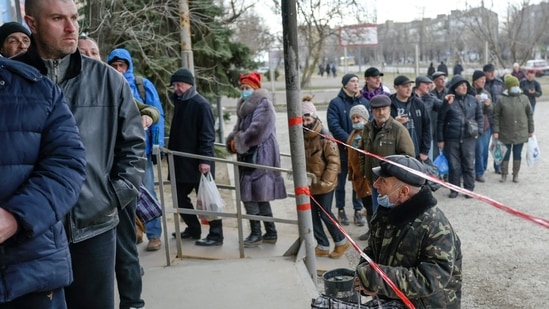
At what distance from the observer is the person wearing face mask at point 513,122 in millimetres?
9281

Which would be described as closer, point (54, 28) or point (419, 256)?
point (54, 28)

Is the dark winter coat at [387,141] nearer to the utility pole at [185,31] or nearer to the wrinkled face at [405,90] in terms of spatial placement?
the wrinkled face at [405,90]

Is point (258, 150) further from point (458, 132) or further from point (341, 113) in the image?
point (458, 132)

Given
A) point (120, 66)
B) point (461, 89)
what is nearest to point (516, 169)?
point (461, 89)

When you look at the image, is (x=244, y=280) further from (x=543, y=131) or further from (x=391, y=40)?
(x=391, y=40)

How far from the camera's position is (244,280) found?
14.9 ft

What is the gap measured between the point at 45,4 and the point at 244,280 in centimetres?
280

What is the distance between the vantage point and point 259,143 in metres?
5.81

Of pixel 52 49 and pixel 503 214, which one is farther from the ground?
pixel 52 49

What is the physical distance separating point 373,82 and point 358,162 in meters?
1.63

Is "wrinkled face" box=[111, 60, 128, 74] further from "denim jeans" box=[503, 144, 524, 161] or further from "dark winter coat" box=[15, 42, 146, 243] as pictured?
"denim jeans" box=[503, 144, 524, 161]

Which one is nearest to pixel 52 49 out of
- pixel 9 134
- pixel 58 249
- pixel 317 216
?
pixel 9 134

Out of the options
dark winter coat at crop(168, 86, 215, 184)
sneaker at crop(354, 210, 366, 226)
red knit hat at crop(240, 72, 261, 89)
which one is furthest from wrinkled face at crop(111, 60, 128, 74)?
sneaker at crop(354, 210, 366, 226)

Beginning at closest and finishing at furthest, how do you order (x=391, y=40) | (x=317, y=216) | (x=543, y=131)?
(x=317, y=216)
(x=543, y=131)
(x=391, y=40)
